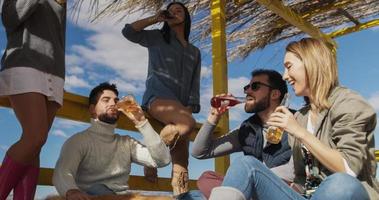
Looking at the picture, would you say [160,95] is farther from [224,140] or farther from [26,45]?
[26,45]

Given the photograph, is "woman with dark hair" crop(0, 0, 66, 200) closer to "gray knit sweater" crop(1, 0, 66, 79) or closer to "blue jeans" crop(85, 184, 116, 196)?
"gray knit sweater" crop(1, 0, 66, 79)

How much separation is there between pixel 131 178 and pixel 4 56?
1.18 meters

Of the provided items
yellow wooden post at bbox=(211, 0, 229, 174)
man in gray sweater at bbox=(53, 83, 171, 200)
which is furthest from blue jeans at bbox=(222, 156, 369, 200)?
yellow wooden post at bbox=(211, 0, 229, 174)

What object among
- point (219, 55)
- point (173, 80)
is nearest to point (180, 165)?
point (173, 80)

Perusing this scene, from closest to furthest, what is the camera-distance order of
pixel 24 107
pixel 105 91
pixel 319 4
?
1. pixel 24 107
2. pixel 105 91
3. pixel 319 4

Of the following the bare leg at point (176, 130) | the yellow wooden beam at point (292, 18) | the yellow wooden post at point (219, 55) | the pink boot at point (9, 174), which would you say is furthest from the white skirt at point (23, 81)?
the yellow wooden beam at point (292, 18)

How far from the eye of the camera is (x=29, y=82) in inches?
97.9

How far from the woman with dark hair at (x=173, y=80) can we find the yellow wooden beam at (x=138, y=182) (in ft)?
0.22

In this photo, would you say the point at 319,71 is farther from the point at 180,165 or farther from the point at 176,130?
the point at 180,165

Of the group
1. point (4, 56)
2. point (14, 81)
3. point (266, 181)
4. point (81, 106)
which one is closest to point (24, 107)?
point (14, 81)

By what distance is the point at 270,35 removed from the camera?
6.12m

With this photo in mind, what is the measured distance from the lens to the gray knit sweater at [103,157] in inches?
105

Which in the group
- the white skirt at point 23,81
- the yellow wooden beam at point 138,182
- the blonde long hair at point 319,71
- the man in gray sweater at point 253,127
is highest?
the blonde long hair at point 319,71

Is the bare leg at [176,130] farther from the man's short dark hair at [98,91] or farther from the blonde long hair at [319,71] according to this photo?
the blonde long hair at [319,71]
